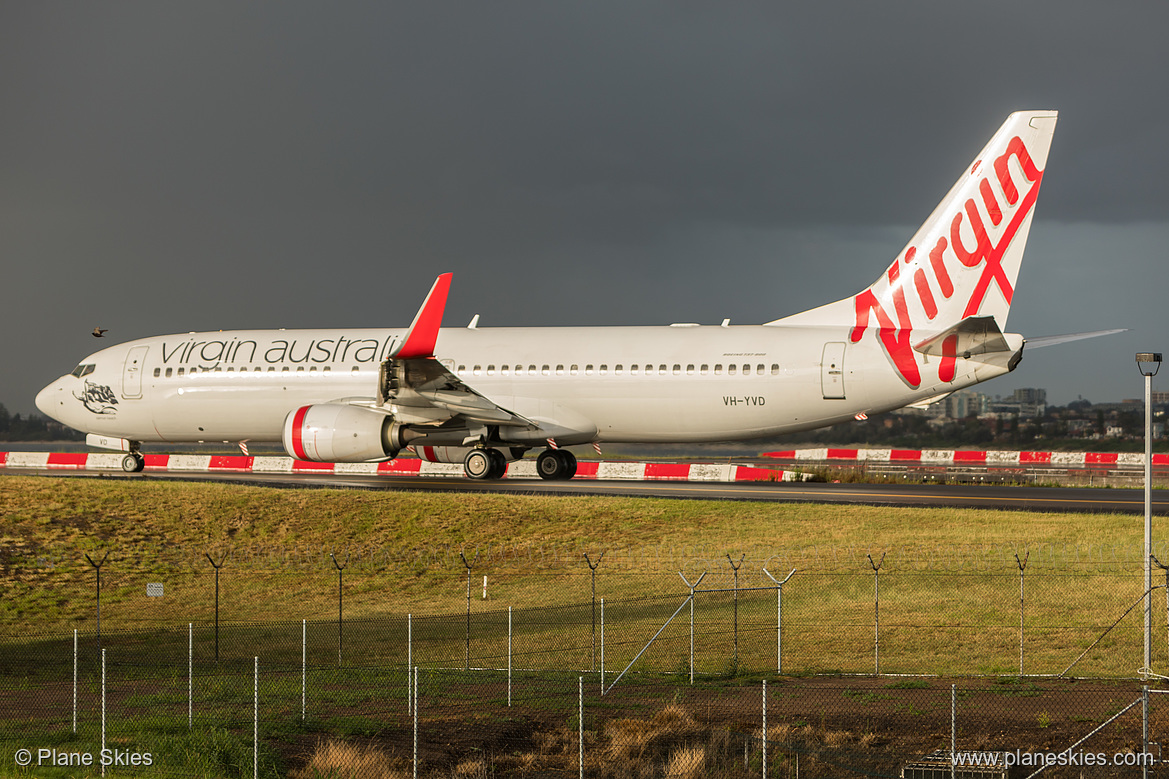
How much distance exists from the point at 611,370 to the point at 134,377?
1502 cm

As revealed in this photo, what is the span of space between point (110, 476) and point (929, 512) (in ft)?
84.8

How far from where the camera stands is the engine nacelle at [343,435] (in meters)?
29.3

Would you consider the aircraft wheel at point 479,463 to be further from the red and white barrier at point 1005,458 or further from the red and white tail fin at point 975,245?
the red and white barrier at point 1005,458

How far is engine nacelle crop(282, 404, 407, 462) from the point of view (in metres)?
29.3

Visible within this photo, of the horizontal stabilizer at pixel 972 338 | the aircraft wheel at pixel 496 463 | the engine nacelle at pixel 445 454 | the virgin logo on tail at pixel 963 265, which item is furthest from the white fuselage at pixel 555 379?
the engine nacelle at pixel 445 454

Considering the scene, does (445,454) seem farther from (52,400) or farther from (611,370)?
(52,400)

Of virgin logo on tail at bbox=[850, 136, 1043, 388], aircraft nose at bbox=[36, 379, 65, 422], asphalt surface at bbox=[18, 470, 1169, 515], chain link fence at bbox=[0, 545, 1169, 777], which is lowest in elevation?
chain link fence at bbox=[0, 545, 1169, 777]

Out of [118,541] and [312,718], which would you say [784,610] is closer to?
[312,718]

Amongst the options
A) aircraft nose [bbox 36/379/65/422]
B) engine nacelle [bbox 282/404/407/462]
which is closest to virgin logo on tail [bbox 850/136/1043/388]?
engine nacelle [bbox 282/404/407/462]

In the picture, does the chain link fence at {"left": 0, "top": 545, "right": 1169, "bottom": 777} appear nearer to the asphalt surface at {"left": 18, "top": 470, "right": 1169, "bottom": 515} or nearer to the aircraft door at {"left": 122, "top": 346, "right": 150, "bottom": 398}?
the asphalt surface at {"left": 18, "top": 470, "right": 1169, "bottom": 515}

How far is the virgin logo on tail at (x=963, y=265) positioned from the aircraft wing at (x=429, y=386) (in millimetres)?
9606

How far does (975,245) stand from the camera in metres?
28.0

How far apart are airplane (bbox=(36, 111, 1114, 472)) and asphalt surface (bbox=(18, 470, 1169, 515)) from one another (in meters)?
1.32

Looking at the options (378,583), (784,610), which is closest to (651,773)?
(784,610)
